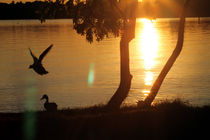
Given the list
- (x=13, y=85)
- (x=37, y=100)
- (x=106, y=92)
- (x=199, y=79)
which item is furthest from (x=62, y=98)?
(x=199, y=79)

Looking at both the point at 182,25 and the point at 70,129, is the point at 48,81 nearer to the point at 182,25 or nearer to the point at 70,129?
the point at 182,25

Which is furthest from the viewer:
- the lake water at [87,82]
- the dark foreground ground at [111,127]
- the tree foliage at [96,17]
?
the lake water at [87,82]

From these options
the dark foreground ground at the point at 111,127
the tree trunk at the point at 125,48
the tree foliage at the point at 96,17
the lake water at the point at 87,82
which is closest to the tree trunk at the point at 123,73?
the tree trunk at the point at 125,48

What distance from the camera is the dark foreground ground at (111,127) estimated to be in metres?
14.0

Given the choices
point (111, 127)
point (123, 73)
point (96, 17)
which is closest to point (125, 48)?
point (123, 73)

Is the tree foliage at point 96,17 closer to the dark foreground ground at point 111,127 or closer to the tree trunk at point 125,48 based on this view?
the tree trunk at point 125,48

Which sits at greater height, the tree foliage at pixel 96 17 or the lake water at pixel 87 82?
the tree foliage at pixel 96 17

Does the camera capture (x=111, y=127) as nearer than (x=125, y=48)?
Yes

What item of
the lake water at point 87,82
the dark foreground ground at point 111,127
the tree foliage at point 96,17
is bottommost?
the lake water at point 87,82

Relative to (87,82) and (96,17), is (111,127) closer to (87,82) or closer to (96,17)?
(96,17)

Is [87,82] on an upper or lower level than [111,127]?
lower

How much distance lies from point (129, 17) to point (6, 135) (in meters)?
9.33

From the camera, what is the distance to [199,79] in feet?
153

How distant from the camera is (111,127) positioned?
14.4m
